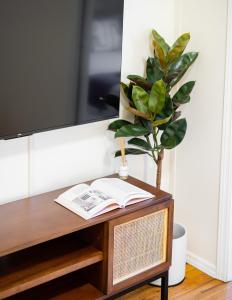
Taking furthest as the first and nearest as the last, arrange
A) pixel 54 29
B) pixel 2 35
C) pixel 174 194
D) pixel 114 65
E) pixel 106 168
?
pixel 174 194 → pixel 106 168 → pixel 114 65 → pixel 54 29 → pixel 2 35

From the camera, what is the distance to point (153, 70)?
109 inches

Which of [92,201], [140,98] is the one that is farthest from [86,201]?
[140,98]

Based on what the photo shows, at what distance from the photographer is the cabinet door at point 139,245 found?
2.38m

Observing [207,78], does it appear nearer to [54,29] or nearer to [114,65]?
[114,65]

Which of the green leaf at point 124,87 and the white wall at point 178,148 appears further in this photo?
the green leaf at point 124,87

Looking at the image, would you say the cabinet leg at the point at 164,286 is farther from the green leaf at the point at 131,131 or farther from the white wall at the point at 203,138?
the green leaf at the point at 131,131

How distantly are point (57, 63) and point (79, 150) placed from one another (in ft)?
1.77

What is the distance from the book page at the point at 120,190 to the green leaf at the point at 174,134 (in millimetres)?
293

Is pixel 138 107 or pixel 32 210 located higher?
pixel 138 107

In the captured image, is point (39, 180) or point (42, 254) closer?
point (42, 254)

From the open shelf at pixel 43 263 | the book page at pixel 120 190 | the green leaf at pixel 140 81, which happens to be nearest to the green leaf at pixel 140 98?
the green leaf at pixel 140 81

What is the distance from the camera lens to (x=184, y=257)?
115 inches

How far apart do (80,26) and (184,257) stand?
52.1 inches

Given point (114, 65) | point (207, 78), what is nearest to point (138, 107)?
point (114, 65)
